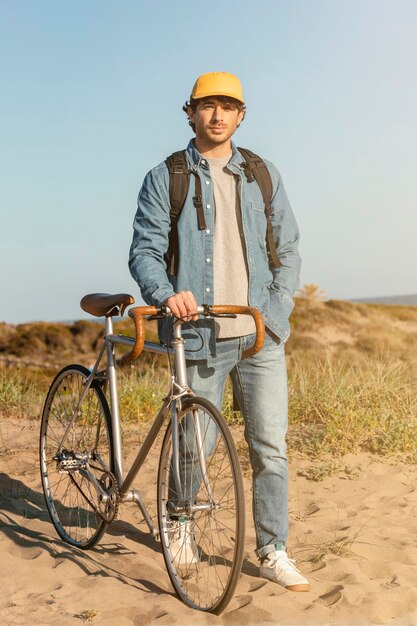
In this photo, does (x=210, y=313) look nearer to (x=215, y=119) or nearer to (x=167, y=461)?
(x=167, y=461)

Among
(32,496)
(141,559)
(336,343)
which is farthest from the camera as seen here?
(336,343)

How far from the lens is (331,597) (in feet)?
13.0

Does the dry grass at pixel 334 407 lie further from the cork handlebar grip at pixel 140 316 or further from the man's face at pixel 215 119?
the man's face at pixel 215 119

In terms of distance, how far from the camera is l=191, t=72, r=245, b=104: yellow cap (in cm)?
397

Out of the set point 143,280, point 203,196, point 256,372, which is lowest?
point 256,372

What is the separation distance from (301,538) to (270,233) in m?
1.94

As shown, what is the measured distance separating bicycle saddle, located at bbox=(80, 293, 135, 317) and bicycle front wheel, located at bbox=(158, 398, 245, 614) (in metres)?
0.75

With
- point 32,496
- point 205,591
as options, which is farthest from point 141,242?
point 32,496

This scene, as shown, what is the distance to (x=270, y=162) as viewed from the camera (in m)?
4.30

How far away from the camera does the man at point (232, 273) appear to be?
3.99 meters

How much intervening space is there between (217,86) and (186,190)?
0.52 m

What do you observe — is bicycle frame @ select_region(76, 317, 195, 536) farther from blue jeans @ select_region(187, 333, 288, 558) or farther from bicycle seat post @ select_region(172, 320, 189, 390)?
blue jeans @ select_region(187, 333, 288, 558)

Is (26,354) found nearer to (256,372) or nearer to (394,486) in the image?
(394,486)

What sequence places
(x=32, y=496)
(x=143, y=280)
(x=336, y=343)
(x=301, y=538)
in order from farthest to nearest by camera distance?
1. (x=336, y=343)
2. (x=32, y=496)
3. (x=301, y=538)
4. (x=143, y=280)
